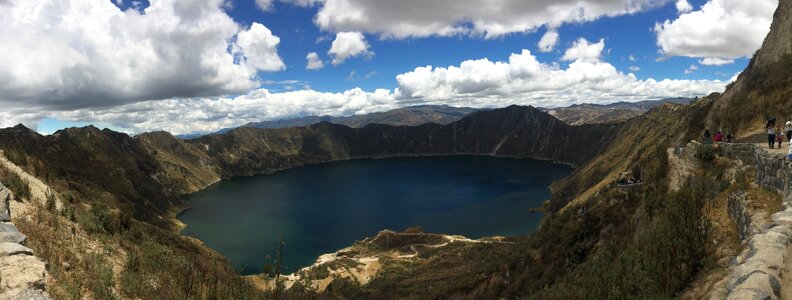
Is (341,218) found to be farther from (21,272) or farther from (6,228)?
(21,272)

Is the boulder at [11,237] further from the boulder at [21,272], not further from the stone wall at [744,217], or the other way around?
the stone wall at [744,217]

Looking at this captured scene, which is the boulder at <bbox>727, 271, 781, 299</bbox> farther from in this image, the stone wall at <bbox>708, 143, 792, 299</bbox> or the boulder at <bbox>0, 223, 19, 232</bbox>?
the boulder at <bbox>0, 223, 19, 232</bbox>

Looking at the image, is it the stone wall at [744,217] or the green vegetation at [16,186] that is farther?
the green vegetation at [16,186]

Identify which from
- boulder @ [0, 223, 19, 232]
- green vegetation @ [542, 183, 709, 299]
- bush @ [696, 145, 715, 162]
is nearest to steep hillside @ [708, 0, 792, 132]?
bush @ [696, 145, 715, 162]

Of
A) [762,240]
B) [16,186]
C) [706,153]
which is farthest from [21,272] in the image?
[706,153]

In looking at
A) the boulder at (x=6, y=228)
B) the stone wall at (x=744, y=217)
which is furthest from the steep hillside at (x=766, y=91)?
the boulder at (x=6, y=228)

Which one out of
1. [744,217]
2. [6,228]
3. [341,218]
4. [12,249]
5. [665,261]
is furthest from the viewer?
[341,218]
